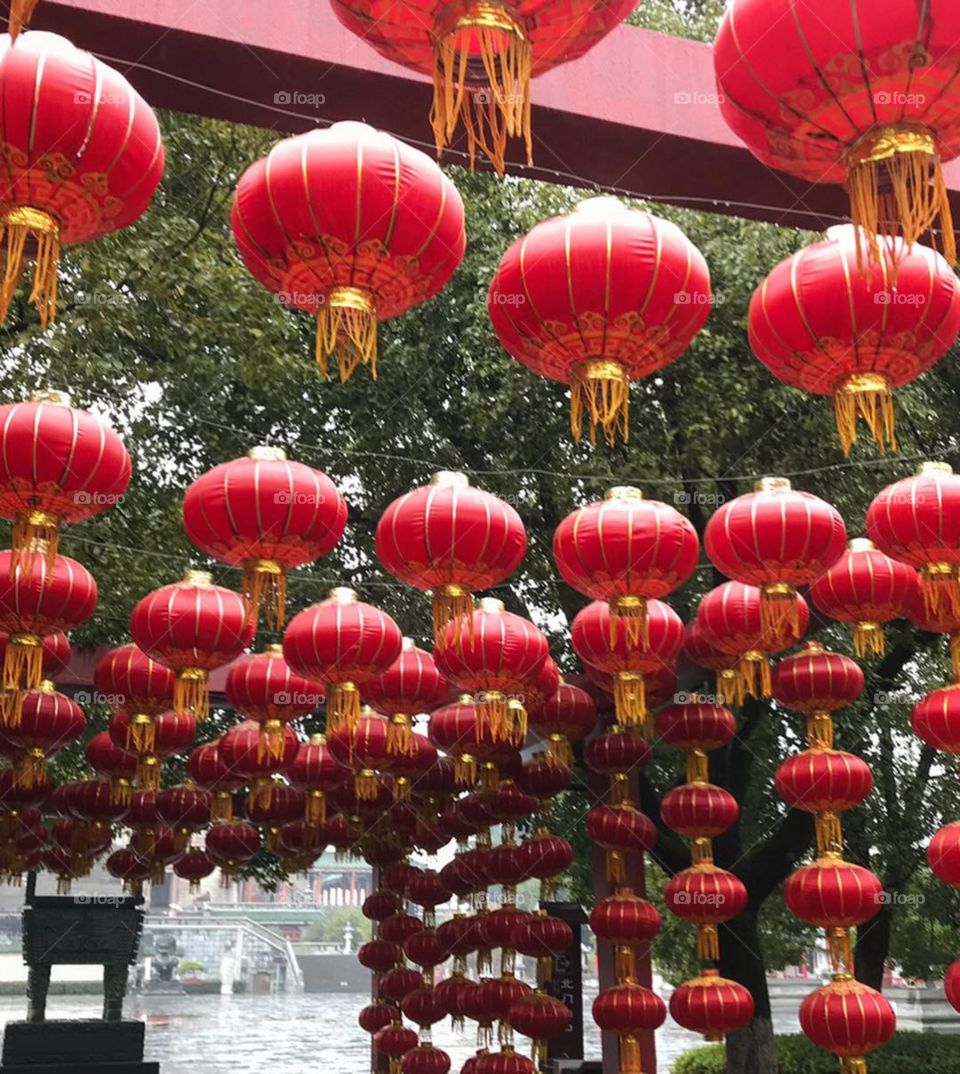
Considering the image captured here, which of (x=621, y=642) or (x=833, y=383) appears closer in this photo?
(x=833, y=383)

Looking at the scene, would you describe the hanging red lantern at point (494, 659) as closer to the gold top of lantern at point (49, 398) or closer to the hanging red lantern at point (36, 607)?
the hanging red lantern at point (36, 607)

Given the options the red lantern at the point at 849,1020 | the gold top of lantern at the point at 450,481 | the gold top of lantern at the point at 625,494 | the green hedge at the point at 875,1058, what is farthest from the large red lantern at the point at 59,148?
the green hedge at the point at 875,1058

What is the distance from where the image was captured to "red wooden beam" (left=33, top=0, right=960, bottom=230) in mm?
4445

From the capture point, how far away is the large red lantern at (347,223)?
3727 mm

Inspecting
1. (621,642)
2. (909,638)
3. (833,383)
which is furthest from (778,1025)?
(833,383)

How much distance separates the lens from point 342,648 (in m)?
7.04

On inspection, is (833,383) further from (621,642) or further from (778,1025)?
(778,1025)

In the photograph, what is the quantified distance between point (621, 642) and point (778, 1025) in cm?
2007

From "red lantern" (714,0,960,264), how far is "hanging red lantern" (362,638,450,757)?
5.52m

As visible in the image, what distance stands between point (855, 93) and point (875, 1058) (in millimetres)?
14165

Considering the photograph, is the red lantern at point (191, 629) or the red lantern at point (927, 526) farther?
the red lantern at point (191, 629)

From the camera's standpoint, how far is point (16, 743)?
930cm

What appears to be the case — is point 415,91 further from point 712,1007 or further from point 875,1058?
point 875,1058

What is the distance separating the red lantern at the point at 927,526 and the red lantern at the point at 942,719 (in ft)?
2.84
